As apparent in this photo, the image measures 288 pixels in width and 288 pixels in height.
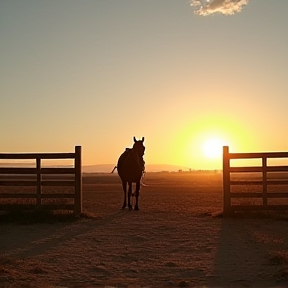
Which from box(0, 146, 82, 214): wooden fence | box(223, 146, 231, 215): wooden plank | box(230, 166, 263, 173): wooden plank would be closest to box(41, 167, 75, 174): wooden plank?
box(0, 146, 82, 214): wooden fence

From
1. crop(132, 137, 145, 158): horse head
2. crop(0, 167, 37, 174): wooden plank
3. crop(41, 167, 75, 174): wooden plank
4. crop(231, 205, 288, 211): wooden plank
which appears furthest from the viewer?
crop(132, 137, 145, 158): horse head

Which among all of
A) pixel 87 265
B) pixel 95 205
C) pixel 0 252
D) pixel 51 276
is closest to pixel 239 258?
pixel 87 265

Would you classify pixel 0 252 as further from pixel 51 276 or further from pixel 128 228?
pixel 128 228

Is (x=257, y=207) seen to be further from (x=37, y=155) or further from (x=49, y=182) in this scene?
(x=37, y=155)

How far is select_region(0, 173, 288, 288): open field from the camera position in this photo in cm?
843

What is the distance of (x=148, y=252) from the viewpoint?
10.5 meters

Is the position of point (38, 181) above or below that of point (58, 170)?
below

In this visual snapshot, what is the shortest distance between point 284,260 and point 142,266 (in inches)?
100

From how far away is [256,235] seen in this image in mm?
12273

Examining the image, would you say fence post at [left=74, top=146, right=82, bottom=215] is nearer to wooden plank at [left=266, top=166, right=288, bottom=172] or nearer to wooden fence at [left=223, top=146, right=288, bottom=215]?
wooden fence at [left=223, top=146, right=288, bottom=215]

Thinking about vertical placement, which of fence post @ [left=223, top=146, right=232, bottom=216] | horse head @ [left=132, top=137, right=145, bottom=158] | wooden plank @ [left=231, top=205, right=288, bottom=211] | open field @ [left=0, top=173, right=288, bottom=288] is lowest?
open field @ [left=0, top=173, right=288, bottom=288]

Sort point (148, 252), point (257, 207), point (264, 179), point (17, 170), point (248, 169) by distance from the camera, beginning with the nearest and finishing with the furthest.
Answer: point (148, 252)
point (257, 207)
point (264, 179)
point (248, 169)
point (17, 170)

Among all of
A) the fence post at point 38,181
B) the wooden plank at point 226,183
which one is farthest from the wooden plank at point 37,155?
the wooden plank at point 226,183

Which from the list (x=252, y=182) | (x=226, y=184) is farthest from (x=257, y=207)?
(x=226, y=184)
